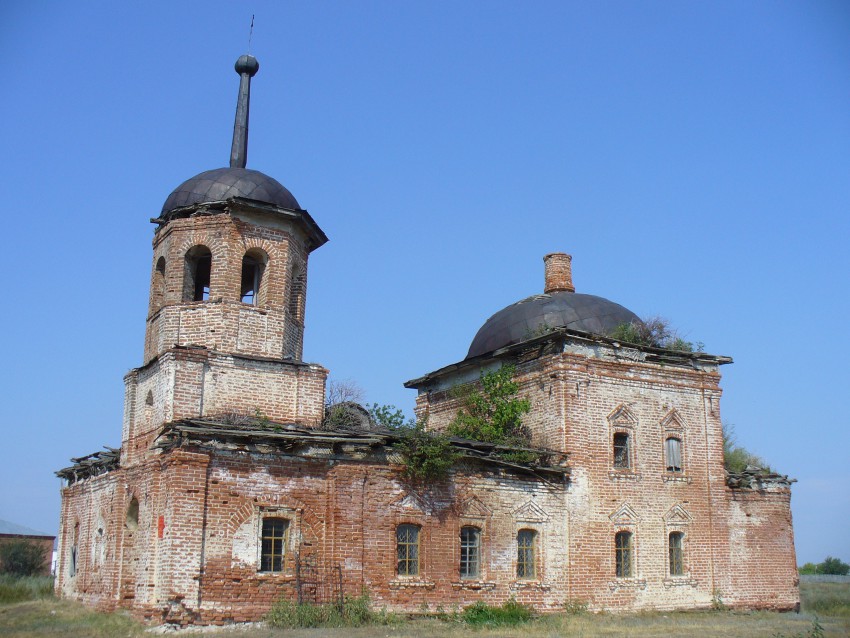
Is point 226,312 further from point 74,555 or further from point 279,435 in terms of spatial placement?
point 74,555

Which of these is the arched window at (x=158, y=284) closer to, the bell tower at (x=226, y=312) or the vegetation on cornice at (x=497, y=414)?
the bell tower at (x=226, y=312)

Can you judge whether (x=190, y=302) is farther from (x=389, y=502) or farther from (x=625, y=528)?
(x=625, y=528)

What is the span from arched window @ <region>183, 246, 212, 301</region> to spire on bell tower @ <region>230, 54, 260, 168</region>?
2.41 m

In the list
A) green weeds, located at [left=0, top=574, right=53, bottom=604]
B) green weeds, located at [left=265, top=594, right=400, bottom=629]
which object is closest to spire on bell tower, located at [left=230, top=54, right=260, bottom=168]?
green weeds, located at [left=265, top=594, right=400, bottom=629]

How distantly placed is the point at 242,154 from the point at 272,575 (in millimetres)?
9586

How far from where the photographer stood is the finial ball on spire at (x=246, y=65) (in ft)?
66.3

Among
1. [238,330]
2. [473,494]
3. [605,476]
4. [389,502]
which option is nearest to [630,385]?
[605,476]

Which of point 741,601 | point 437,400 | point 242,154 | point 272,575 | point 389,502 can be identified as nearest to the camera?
point 272,575

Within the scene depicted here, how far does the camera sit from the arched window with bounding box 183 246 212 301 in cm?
1775

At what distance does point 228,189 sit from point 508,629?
10.4 metres

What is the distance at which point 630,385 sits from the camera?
820 inches

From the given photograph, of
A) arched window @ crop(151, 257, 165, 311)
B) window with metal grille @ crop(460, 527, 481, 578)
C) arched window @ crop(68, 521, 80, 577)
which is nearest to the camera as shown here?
window with metal grille @ crop(460, 527, 481, 578)

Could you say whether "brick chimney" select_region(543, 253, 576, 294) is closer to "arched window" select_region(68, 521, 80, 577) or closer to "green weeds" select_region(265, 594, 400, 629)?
"green weeds" select_region(265, 594, 400, 629)

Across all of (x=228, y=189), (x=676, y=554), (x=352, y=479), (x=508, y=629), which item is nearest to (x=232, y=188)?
(x=228, y=189)
